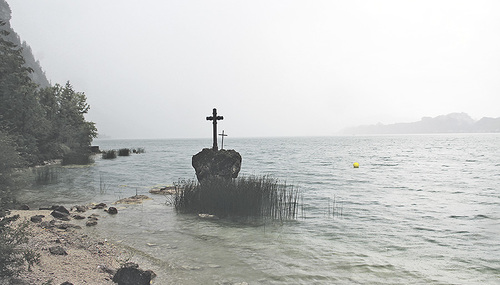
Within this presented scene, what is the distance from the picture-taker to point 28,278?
4.46 m

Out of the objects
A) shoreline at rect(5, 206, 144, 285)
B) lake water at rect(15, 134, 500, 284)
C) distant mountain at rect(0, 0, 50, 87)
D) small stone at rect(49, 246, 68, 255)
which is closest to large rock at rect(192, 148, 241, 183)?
lake water at rect(15, 134, 500, 284)

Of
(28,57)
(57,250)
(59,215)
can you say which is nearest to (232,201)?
(59,215)

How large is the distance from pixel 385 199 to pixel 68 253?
568 inches

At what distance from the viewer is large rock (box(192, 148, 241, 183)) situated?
13.8 metres

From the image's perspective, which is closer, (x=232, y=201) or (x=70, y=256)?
(x=70, y=256)

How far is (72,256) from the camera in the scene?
6.06 metres

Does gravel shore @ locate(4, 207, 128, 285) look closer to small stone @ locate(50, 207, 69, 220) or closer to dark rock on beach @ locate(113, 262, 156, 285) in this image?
dark rock on beach @ locate(113, 262, 156, 285)

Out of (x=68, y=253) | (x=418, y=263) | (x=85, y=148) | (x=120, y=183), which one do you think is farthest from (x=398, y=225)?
(x=85, y=148)

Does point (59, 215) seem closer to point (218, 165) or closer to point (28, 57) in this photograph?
point (218, 165)

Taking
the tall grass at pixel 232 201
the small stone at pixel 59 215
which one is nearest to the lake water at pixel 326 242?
the tall grass at pixel 232 201

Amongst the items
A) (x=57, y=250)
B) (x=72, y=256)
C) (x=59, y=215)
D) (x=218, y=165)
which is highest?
(x=218, y=165)

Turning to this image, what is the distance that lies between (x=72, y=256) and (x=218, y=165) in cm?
814

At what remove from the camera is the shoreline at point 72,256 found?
4.84 meters

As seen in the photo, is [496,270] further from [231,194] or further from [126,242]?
[126,242]
